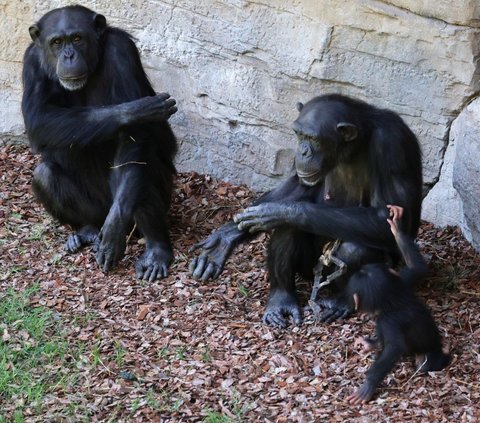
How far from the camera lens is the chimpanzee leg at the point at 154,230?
24.3 feet

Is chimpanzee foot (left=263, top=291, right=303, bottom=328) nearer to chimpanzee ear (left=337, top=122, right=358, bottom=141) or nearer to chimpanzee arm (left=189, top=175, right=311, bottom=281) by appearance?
chimpanzee arm (left=189, top=175, right=311, bottom=281)

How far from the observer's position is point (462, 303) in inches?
268

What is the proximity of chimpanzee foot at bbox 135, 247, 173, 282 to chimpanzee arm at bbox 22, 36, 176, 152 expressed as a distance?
2.97 ft

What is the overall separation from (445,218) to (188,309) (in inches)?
91.0

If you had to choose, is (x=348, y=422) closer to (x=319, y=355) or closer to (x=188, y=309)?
(x=319, y=355)

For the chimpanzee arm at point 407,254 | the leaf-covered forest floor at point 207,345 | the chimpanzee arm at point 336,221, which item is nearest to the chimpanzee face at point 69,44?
the leaf-covered forest floor at point 207,345

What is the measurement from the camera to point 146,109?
289 inches

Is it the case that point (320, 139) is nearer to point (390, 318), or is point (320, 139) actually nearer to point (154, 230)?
point (390, 318)

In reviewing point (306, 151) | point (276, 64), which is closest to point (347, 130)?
point (306, 151)

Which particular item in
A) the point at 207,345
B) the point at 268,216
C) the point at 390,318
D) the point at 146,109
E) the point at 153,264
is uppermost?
the point at 146,109

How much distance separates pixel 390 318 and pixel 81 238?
2.95m

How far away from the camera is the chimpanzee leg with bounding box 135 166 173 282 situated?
741cm

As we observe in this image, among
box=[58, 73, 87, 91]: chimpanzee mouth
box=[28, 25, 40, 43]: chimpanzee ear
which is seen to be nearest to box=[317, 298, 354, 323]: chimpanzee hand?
box=[58, 73, 87, 91]: chimpanzee mouth

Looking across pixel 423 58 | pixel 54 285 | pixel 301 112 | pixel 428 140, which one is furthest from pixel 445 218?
pixel 54 285
